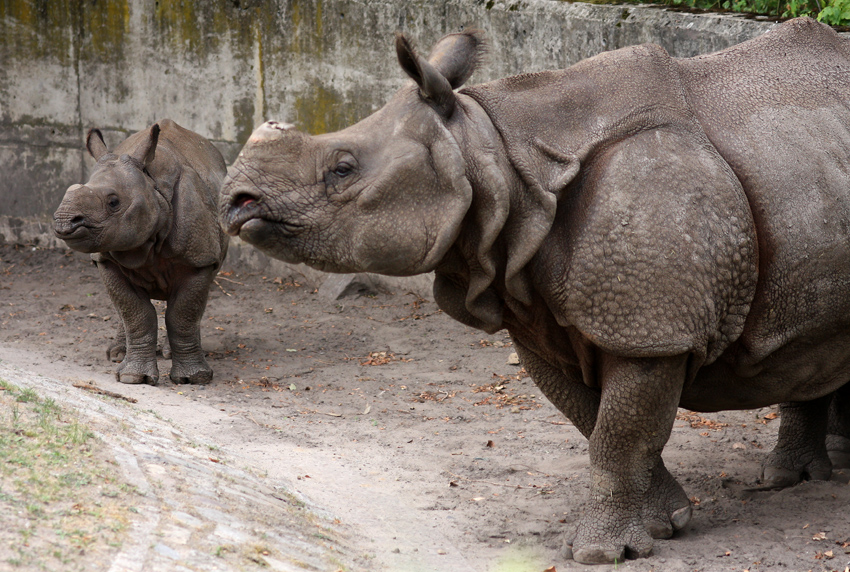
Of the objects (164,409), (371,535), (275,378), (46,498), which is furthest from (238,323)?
(46,498)

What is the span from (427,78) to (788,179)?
5.20ft

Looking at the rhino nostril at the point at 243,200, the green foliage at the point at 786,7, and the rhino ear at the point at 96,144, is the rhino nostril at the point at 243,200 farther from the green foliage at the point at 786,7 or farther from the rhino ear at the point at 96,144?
the green foliage at the point at 786,7

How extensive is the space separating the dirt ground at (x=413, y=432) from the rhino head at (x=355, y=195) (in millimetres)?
1412

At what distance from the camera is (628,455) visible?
441 centimetres

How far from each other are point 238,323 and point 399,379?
100 inches

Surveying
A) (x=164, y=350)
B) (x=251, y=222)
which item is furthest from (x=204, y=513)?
(x=164, y=350)

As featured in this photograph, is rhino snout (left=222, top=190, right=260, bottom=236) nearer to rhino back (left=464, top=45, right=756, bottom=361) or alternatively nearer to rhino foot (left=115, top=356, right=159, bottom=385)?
rhino back (left=464, top=45, right=756, bottom=361)

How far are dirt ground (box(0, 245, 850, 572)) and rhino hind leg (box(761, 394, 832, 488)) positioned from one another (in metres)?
0.10

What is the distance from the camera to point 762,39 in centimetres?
479

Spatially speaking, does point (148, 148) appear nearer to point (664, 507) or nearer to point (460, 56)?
point (460, 56)

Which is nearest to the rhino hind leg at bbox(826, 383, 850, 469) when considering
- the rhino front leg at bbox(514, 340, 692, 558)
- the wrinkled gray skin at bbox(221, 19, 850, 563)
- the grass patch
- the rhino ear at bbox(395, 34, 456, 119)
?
the wrinkled gray skin at bbox(221, 19, 850, 563)

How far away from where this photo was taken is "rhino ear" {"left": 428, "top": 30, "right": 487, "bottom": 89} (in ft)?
14.4

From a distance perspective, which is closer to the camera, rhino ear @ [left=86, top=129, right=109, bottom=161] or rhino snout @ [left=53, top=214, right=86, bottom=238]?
rhino snout @ [left=53, top=214, right=86, bottom=238]

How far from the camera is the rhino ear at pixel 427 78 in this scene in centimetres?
393
